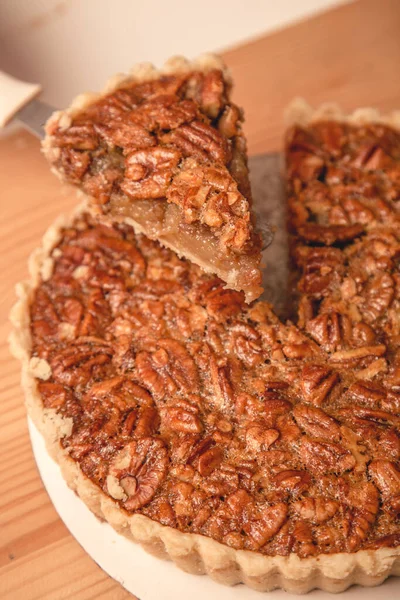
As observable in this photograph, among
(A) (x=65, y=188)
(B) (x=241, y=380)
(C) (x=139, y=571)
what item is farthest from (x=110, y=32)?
(C) (x=139, y=571)

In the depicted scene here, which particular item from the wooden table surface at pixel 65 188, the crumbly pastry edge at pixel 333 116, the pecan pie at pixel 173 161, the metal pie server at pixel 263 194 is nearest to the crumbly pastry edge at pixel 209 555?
the wooden table surface at pixel 65 188

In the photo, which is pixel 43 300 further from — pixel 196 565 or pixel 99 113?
pixel 196 565

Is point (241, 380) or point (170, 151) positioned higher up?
point (170, 151)

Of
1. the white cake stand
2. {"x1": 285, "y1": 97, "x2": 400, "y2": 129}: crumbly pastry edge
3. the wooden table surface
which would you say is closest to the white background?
the wooden table surface

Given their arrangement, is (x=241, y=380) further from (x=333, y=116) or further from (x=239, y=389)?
(x=333, y=116)

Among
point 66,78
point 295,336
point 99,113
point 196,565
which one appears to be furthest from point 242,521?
point 66,78

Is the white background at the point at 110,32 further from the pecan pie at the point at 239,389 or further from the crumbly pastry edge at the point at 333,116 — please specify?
the pecan pie at the point at 239,389

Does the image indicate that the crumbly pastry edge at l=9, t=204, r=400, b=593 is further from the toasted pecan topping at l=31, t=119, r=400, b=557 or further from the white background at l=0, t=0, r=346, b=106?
the white background at l=0, t=0, r=346, b=106
